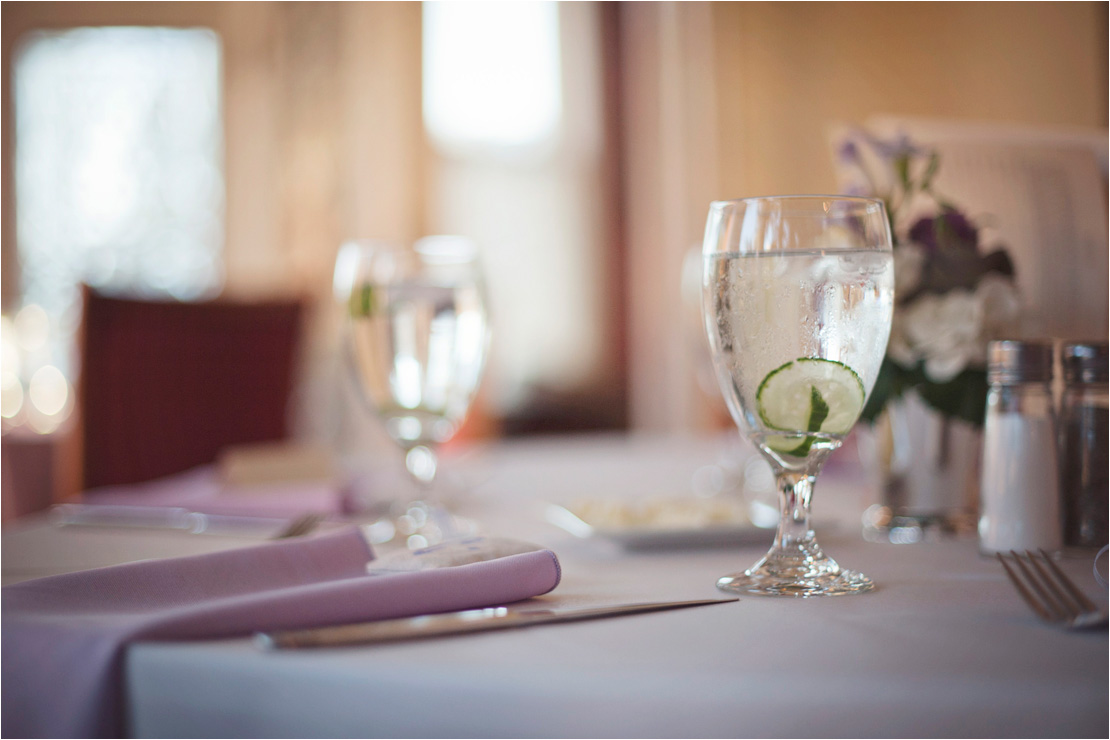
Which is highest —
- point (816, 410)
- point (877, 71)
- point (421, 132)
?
point (877, 71)

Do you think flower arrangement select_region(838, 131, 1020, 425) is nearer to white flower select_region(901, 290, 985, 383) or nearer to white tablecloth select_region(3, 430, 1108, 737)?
white flower select_region(901, 290, 985, 383)

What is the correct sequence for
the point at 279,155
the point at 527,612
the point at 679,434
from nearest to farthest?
1. the point at 527,612
2. the point at 279,155
3. the point at 679,434

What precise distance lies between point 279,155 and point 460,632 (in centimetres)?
412

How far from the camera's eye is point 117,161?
430 cm

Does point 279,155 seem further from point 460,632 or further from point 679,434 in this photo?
point 460,632

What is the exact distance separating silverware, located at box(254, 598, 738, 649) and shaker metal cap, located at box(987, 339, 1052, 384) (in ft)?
0.94

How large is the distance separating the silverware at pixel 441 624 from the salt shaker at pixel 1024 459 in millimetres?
259

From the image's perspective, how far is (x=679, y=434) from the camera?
5273 millimetres

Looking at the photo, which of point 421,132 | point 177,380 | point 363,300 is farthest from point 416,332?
point 421,132

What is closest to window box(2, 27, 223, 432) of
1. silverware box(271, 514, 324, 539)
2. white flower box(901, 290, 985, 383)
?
silverware box(271, 514, 324, 539)

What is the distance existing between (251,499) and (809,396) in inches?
23.5

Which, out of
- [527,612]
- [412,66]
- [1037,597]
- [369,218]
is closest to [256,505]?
[527,612]

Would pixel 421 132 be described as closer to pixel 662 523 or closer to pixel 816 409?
pixel 662 523

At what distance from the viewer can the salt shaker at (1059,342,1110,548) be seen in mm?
638
